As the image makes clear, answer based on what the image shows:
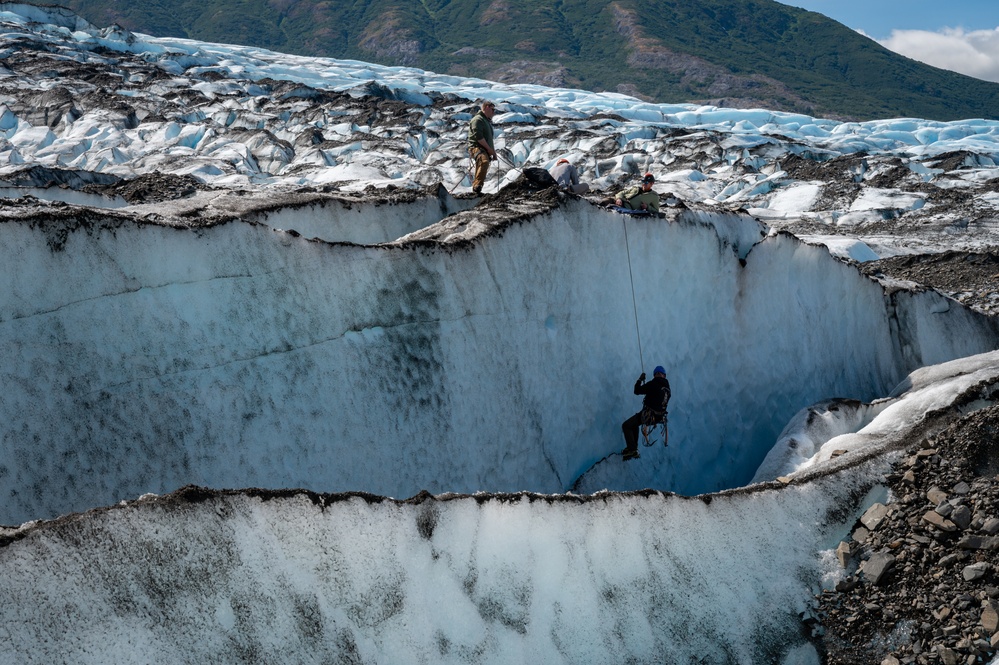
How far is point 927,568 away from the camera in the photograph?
236 inches

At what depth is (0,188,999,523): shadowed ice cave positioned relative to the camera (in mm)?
6828

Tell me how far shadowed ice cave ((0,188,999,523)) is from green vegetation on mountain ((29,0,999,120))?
329 ft

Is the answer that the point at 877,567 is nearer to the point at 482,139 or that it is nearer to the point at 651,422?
the point at 651,422

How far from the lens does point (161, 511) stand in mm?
4582

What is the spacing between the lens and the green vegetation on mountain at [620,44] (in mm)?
114938

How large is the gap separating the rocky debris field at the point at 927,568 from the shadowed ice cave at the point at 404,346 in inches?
142

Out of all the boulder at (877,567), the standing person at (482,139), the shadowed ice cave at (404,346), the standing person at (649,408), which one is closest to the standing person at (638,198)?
the shadowed ice cave at (404,346)

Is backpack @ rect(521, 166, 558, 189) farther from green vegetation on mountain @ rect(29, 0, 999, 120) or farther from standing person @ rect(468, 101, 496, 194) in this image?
green vegetation on mountain @ rect(29, 0, 999, 120)

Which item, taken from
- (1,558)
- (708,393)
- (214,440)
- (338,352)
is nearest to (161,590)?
(1,558)

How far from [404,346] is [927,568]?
4.87 metres

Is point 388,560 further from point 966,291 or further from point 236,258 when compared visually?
point 966,291

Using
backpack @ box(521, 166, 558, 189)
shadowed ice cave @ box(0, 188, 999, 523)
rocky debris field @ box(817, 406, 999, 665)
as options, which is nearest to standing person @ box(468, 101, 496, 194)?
shadowed ice cave @ box(0, 188, 999, 523)

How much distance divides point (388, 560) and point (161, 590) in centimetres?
127

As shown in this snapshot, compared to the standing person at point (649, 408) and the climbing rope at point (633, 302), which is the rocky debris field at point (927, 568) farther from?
the climbing rope at point (633, 302)
